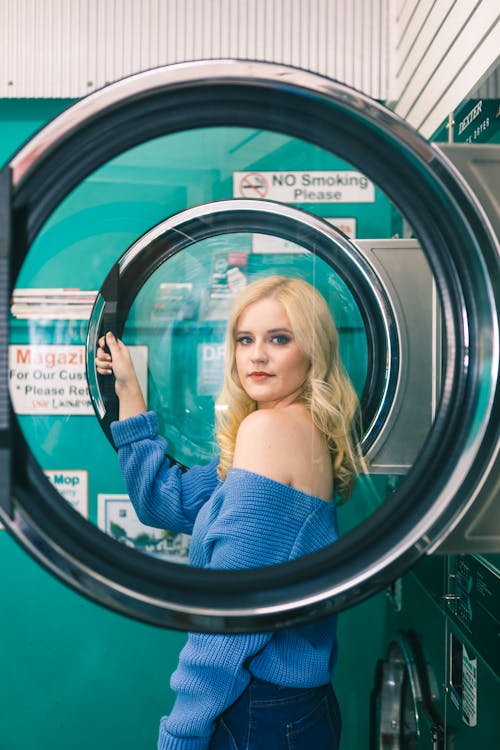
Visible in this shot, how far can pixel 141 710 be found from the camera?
8.55 feet

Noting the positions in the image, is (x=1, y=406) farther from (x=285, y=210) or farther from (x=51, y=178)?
(x=285, y=210)

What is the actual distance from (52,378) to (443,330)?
0.79 m

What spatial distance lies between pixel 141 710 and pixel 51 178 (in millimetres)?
2154

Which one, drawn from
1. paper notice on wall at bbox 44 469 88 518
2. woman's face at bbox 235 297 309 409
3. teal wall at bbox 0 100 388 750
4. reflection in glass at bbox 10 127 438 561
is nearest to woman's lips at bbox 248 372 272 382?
woman's face at bbox 235 297 309 409

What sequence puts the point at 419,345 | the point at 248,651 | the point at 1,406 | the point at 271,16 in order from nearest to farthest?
the point at 1,406, the point at 248,651, the point at 419,345, the point at 271,16

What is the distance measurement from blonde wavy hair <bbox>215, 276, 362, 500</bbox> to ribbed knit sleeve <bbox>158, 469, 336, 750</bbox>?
135 millimetres

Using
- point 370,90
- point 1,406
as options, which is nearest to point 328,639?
point 1,406

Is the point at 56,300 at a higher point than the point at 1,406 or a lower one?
higher

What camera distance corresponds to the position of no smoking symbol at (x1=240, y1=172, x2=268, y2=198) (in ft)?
4.82

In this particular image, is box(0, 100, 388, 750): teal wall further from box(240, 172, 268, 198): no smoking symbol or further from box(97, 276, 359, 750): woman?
box(240, 172, 268, 198): no smoking symbol

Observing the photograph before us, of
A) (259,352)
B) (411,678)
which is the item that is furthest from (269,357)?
(411,678)

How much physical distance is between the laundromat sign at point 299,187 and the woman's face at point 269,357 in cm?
24

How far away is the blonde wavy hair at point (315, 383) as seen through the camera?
1338mm

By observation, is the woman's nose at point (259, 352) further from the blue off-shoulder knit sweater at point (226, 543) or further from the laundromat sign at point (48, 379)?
the laundromat sign at point (48, 379)
